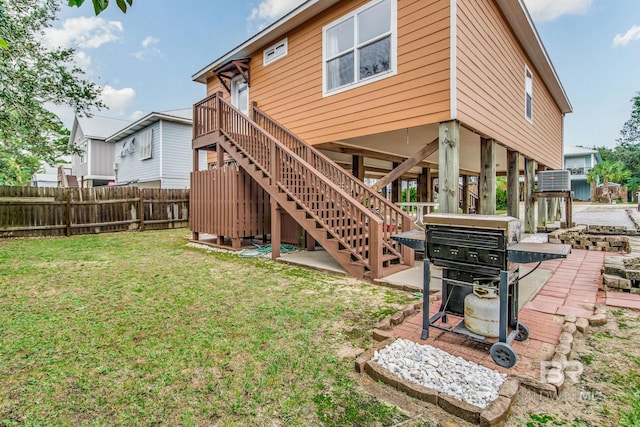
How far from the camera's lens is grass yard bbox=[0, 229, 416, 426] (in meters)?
1.84

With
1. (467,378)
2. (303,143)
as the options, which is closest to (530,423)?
(467,378)

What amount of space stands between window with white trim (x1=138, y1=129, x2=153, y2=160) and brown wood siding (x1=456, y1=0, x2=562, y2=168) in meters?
16.0

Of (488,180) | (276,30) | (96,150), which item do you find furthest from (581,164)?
(96,150)

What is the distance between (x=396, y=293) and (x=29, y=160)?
51.0 ft

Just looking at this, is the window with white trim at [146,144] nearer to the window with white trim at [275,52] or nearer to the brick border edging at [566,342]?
the window with white trim at [275,52]

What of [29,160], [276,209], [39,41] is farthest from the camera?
[29,160]

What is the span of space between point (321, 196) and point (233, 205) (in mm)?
2591

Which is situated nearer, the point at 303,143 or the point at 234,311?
the point at 234,311

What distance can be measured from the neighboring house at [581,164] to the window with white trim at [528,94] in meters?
28.7

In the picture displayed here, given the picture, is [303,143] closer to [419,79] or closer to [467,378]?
[419,79]

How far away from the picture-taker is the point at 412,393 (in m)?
1.92

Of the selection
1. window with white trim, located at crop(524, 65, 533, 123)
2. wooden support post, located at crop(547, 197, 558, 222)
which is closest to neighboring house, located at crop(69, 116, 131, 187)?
window with white trim, located at crop(524, 65, 533, 123)

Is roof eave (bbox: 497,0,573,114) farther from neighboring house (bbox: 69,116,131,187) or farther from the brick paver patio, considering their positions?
neighboring house (bbox: 69,116,131,187)

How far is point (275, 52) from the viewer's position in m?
8.02
